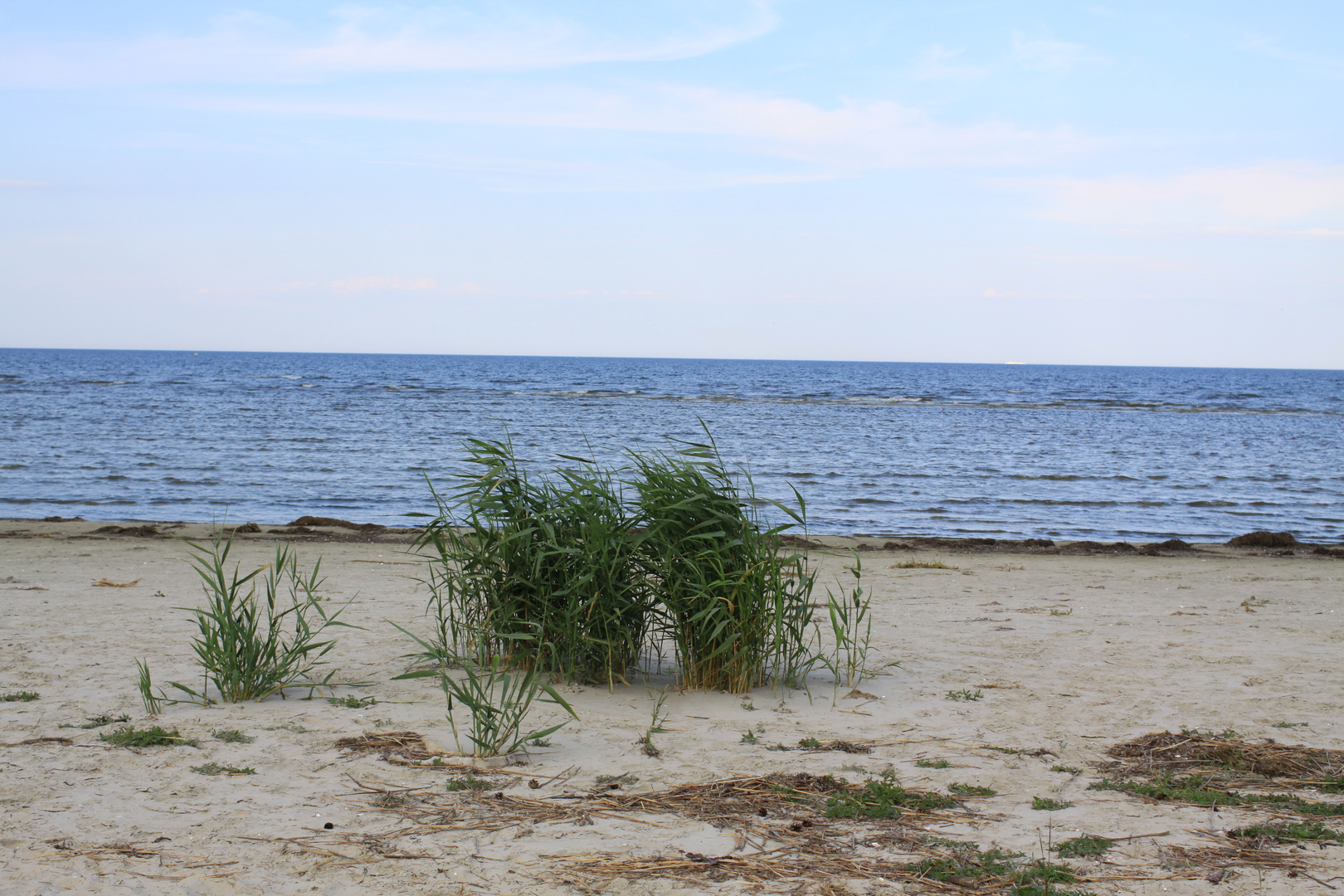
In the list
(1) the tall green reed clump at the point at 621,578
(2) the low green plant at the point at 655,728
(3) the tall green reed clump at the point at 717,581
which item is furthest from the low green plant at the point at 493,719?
(3) the tall green reed clump at the point at 717,581

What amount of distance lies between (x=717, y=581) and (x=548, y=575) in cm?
87

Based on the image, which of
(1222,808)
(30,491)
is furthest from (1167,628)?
(30,491)

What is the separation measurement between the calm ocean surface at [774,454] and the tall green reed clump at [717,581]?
2211 mm

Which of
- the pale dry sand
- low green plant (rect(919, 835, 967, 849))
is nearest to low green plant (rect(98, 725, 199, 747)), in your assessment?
the pale dry sand

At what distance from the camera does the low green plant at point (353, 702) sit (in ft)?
14.3

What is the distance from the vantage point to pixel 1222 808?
10.7 ft

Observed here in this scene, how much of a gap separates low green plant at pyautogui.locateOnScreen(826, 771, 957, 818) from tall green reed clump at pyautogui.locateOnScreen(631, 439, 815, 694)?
4.21ft

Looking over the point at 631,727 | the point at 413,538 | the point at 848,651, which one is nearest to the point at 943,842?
the point at 631,727

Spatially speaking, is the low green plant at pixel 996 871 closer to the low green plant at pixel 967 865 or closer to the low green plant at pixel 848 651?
the low green plant at pixel 967 865

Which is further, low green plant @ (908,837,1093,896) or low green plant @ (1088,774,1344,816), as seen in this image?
low green plant @ (1088,774,1344,816)

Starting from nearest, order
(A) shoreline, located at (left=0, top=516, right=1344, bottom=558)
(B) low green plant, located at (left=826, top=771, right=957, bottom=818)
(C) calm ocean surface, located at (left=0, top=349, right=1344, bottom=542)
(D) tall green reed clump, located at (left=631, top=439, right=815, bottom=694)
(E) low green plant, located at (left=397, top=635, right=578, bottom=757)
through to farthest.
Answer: (B) low green plant, located at (left=826, top=771, right=957, bottom=818)
(E) low green plant, located at (left=397, top=635, right=578, bottom=757)
(D) tall green reed clump, located at (left=631, top=439, right=815, bottom=694)
(A) shoreline, located at (left=0, top=516, right=1344, bottom=558)
(C) calm ocean surface, located at (left=0, top=349, right=1344, bottom=542)

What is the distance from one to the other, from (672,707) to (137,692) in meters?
2.57

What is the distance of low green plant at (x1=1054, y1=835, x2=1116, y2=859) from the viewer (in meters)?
2.84

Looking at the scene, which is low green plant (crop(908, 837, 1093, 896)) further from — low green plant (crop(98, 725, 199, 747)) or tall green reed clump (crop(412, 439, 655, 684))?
low green plant (crop(98, 725, 199, 747))
